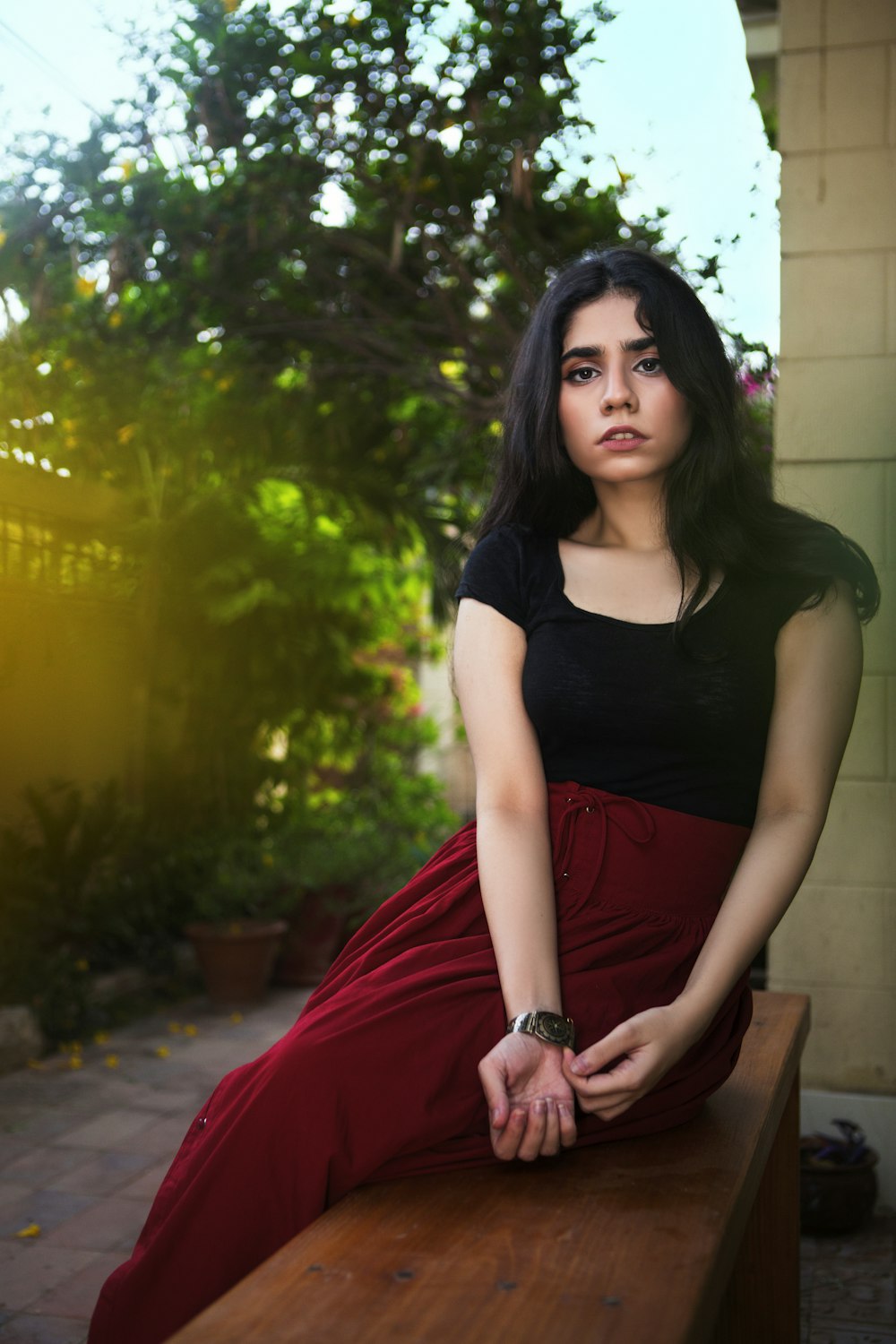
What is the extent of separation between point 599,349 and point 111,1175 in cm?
252

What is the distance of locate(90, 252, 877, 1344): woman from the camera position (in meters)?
1.19

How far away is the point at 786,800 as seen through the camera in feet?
4.72

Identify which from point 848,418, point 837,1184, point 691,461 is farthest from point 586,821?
point 848,418

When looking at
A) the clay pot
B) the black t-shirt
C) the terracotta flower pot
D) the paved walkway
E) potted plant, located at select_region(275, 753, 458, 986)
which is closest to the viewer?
the black t-shirt

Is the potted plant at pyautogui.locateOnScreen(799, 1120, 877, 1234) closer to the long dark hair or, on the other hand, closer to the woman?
the woman

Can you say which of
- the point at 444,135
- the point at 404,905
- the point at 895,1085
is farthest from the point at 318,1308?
the point at 444,135

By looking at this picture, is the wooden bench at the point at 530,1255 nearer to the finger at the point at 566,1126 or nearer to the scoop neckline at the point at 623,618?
the finger at the point at 566,1126

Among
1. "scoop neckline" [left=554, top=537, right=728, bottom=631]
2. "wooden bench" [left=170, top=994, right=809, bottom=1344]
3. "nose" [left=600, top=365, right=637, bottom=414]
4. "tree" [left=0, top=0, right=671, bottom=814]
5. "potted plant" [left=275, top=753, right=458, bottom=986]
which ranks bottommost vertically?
"potted plant" [left=275, top=753, right=458, bottom=986]

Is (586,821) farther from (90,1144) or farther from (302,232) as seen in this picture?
(302,232)

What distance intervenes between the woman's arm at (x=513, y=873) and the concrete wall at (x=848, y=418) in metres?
1.51

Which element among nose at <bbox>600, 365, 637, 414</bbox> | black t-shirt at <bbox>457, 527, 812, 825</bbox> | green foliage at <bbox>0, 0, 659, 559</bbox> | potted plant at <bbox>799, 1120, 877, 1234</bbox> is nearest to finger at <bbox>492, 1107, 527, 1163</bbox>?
black t-shirt at <bbox>457, 527, 812, 825</bbox>

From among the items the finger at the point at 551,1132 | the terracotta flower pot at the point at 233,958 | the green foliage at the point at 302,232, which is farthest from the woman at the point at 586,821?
the terracotta flower pot at the point at 233,958

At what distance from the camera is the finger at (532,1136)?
3.89 feet

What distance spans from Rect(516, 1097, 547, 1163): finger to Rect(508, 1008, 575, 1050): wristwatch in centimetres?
8
